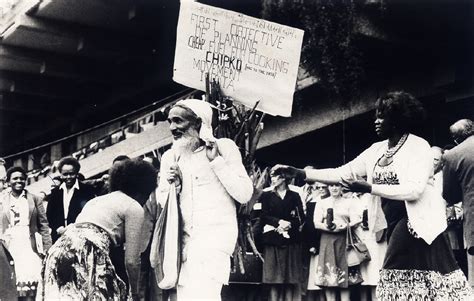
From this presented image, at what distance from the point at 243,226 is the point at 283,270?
3255mm

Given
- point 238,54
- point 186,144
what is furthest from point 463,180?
point 186,144

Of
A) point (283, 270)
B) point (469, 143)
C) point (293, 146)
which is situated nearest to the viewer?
point (469, 143)

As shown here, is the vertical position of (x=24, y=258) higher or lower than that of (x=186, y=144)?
lower

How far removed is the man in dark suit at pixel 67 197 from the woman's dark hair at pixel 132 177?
3735mm

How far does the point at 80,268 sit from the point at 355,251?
17.3 feet

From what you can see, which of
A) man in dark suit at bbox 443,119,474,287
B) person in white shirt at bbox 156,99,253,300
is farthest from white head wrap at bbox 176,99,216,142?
man in dark suit at bbox 443,119,474,287

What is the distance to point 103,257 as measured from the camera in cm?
625

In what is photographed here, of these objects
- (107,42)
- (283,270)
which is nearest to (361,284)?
(283,270)

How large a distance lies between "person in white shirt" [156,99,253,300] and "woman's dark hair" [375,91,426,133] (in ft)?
3.68

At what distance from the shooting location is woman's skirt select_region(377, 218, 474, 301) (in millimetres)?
5766

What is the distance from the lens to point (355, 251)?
35.2 feet

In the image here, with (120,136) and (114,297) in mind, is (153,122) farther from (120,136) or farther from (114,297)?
(114,297)

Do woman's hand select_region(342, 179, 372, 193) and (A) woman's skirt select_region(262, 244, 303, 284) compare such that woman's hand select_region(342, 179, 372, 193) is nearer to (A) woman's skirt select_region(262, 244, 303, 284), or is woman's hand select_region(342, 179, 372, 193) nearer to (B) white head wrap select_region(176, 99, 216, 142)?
(B) white head wrap select_region(176, 99, 216, 142)

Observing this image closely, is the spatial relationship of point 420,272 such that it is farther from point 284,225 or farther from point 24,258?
point 24,258
